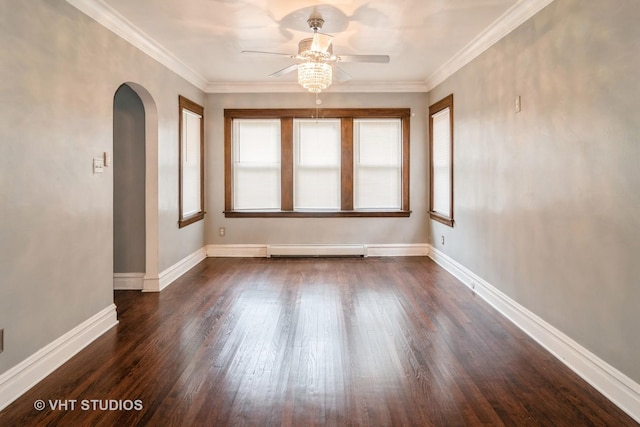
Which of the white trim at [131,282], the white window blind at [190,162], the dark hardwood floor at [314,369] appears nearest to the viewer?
the dark hardwood floor at [314,369]

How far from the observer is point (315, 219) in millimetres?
6387

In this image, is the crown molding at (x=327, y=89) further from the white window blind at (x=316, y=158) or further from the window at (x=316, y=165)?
the white window blind at (x=316, y=158)

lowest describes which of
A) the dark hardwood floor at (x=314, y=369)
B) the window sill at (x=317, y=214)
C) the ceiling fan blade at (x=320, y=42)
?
the dark hardwood floor at (x=314, y=369)

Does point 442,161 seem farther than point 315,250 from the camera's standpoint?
No

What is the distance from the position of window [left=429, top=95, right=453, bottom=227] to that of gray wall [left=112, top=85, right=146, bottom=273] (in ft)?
12.3

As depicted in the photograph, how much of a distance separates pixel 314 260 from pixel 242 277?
4.42 ft

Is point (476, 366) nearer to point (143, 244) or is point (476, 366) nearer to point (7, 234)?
point (7, 234)

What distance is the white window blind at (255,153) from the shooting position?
634 centimetres

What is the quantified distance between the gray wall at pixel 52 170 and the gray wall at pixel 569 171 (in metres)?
3.47

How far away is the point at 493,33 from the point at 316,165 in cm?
320

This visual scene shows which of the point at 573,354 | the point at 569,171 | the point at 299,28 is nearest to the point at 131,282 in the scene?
the point at 299,28

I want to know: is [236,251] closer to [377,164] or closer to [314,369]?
[377,164]

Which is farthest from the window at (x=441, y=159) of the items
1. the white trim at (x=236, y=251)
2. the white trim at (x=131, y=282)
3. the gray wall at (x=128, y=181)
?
the white trim at (x=131, y=282)

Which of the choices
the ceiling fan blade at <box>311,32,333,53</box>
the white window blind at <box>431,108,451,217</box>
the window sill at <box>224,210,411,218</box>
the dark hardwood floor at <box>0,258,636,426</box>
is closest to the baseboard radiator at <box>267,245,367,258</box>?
the window sill at <box>224,210,411,218</box>
